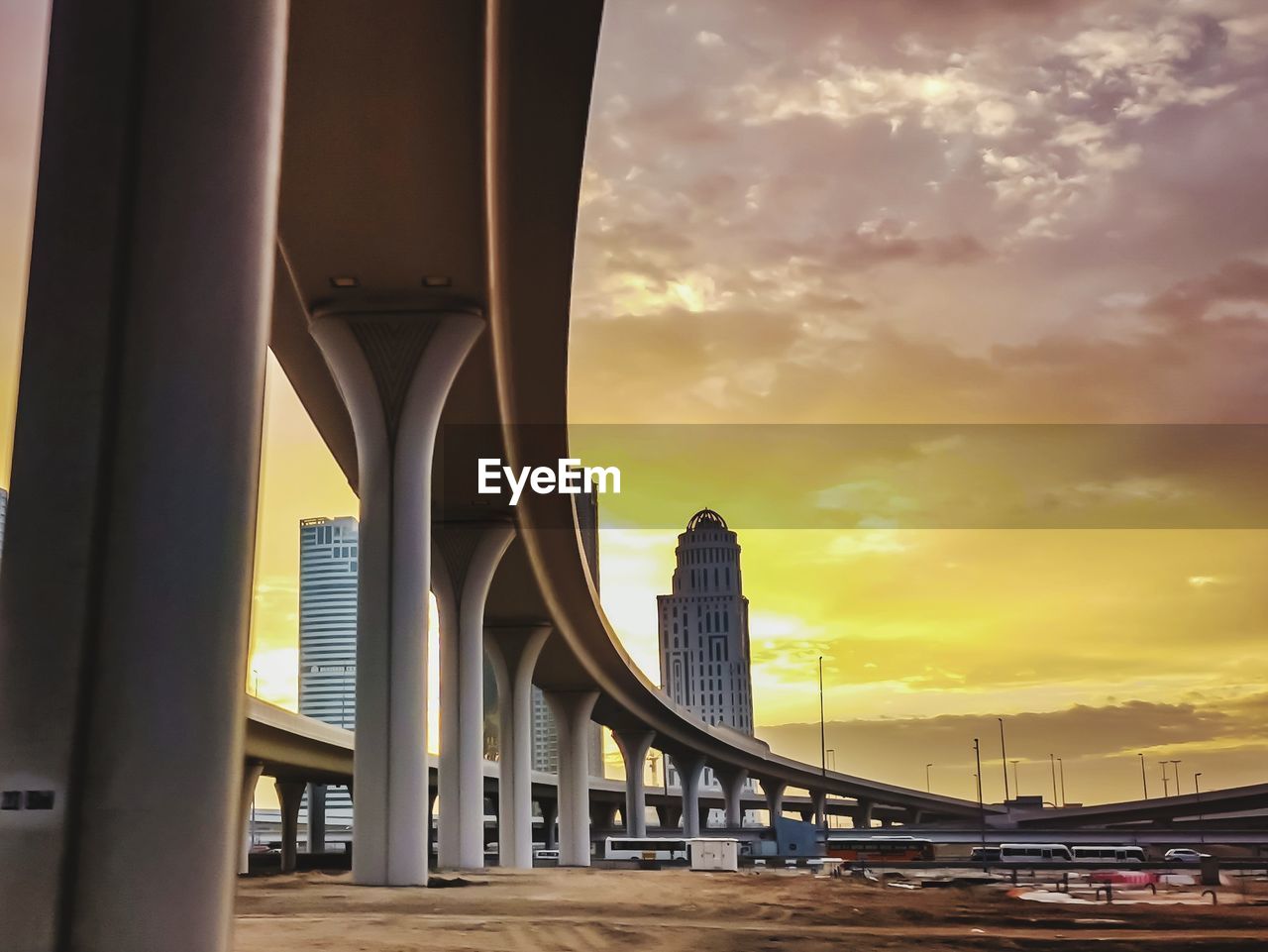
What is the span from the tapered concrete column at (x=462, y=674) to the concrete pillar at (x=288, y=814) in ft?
142

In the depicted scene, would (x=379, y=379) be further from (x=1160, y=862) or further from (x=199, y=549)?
(x=1160, y=862)

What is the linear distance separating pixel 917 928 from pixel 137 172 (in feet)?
57.1

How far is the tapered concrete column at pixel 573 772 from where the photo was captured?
238ft

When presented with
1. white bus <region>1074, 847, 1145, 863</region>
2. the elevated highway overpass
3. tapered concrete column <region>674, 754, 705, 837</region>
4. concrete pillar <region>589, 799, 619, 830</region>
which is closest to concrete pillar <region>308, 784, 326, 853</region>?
tapered concrete column <region>674, 754, 705, 837</region>

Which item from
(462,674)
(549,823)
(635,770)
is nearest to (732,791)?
(549,823)

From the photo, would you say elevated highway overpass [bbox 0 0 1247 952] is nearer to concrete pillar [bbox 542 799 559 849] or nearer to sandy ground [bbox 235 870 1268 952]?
sandy ground [bbox 235 870 1268 952]

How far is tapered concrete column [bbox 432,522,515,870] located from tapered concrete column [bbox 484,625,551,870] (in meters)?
14.8

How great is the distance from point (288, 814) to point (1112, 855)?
5057 cm

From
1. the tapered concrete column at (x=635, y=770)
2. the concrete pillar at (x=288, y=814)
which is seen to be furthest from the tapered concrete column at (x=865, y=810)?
the concrete pillar at (x=288, y=814)

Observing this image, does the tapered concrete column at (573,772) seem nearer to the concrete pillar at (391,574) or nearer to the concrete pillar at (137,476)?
the concrete pillar at (391,574)

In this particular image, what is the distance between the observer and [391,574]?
28812 mm

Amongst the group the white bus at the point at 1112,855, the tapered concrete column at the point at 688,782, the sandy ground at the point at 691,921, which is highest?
the tapered concrete column at the point at 688,782

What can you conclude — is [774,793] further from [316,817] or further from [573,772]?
[573,772]

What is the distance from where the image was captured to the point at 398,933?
18391 mm
